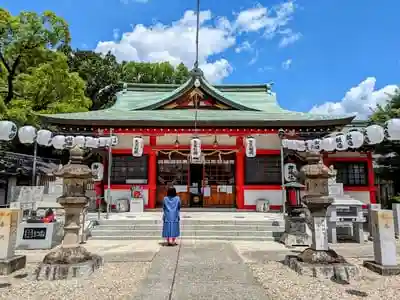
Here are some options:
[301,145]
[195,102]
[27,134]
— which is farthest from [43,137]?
A: [301,145]

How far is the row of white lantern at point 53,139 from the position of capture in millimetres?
11969

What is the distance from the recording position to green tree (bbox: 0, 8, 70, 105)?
17.5m

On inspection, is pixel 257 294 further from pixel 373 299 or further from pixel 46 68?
pixel 46 68

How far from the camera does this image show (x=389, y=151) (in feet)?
52.2

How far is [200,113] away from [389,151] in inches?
398

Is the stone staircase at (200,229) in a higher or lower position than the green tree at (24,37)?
lower

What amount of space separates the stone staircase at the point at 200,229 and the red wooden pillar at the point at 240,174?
331 cm

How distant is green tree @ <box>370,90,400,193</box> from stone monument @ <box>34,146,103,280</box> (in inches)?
588

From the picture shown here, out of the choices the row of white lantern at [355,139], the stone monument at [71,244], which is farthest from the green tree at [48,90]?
the row of white lantern at [355,139]

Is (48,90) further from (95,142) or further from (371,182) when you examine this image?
(371,182)

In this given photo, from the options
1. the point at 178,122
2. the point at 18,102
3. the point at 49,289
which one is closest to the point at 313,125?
the point at 178,122

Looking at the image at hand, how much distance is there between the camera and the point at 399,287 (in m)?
5.37

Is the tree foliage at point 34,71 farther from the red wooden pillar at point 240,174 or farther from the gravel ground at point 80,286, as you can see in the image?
the gravel ground at point 80,286

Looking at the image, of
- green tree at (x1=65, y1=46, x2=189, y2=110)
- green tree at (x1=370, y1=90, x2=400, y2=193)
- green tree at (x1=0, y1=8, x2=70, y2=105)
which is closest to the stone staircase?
green tree at (x1=370, y1=90, x2=400, y2=193)
